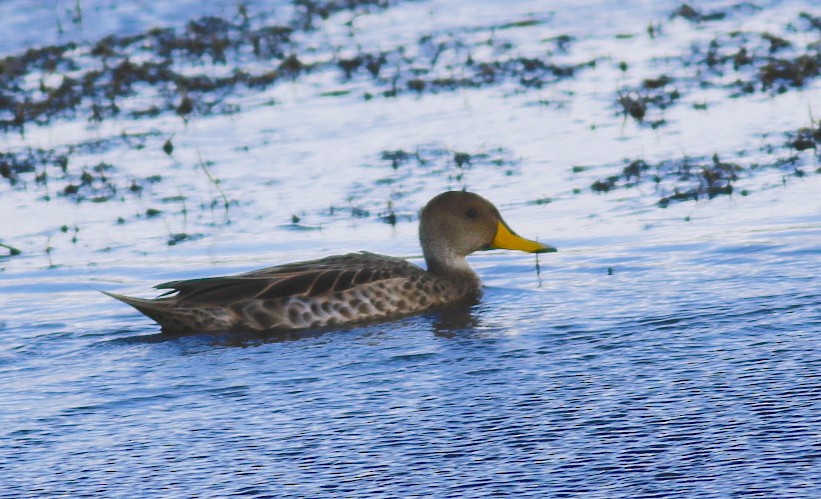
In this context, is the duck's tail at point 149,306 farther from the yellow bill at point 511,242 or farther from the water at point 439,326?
the yellow bill at point 511,242

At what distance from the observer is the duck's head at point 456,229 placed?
33.1 ft

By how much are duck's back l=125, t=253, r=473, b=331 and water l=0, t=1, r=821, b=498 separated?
16cm

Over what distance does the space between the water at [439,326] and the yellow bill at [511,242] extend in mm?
193

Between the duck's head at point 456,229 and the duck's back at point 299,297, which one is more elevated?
the duck's head at point 456,229

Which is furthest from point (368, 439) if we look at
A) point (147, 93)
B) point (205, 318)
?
point (147, 93)

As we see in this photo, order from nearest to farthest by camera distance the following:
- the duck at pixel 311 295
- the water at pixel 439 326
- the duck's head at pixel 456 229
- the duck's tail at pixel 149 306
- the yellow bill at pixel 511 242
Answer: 1. the water at pixel 439 326
2. the duck's tail at pixel 149 306
3. the duck at pixel 311 295
4. the yellow bill at pixel 511 242
5. the duck's head at pixel 456 229

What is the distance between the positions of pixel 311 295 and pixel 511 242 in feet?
4.94

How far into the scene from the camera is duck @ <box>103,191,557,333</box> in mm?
9070

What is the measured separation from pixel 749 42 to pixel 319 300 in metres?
9.67

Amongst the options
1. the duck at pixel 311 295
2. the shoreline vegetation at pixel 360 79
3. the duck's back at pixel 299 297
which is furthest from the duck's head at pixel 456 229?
the shoreline vegetation at pixel 360 79

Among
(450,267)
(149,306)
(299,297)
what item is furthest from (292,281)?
(450,267)

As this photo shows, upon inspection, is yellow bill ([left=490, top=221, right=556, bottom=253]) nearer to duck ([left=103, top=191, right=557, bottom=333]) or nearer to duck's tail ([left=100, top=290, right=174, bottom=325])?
duck ([left=103, top=191, right=557, bottom=333])

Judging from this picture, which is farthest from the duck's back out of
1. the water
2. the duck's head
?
the duck's head

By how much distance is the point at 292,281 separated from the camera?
930 cm
